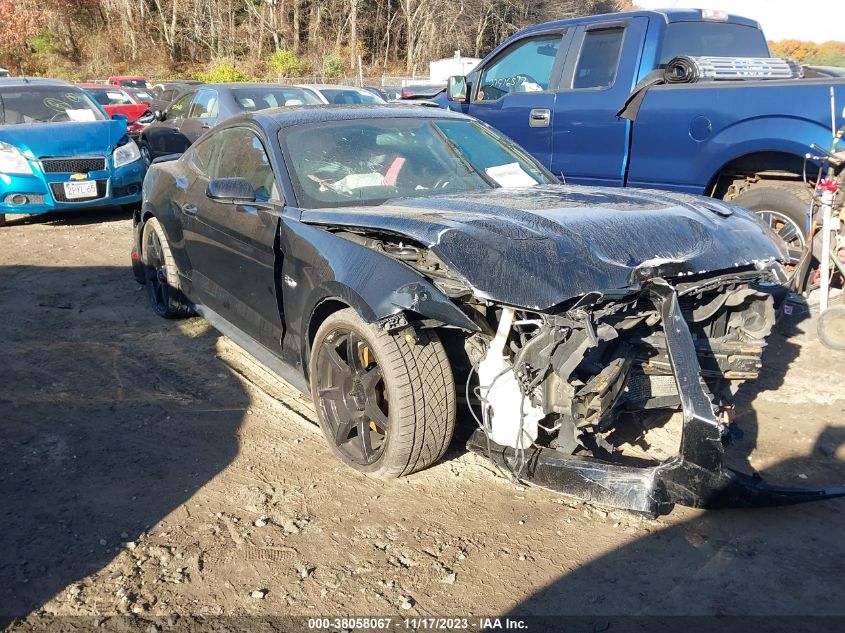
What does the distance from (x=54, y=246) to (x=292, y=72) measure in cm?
3241

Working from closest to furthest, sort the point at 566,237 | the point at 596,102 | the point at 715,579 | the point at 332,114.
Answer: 1. the point at 715,579
2. the point at 566,237
3. the point at 332,114
4. the point at 596,102

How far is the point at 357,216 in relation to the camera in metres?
3.52

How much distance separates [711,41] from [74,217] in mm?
8209

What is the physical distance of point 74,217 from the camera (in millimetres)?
10172

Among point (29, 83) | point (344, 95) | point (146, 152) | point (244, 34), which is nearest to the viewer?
point (29, 83)

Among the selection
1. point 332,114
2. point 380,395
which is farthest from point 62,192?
point 380,395

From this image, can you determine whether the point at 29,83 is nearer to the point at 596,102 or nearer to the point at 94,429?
the point at 596,102

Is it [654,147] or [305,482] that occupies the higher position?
[654,147]

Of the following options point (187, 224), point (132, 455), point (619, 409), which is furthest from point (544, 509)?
point (187, 224)

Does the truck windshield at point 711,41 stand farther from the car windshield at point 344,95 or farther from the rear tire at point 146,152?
the rear tire at point 146,152

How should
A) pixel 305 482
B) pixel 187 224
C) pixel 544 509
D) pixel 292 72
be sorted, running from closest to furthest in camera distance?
1. pixel 544 509
2. pixel 305 482
3. pixel 187 224
4. pixel 292 72

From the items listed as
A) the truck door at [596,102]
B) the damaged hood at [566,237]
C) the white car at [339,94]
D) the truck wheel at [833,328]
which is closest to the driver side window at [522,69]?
the truck door at [596,102]

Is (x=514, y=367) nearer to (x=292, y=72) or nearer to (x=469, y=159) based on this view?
(x=469, y=159)

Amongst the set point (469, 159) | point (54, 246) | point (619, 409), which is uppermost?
point (469, 159)
